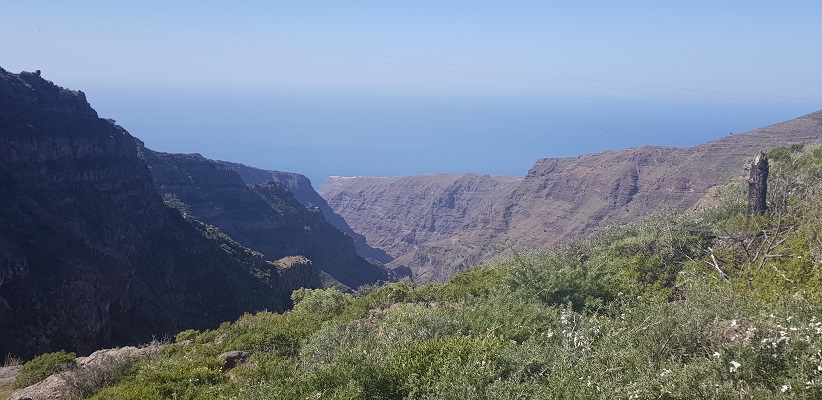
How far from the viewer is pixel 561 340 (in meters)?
8.27

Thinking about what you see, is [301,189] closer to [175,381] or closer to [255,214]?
[255,214]

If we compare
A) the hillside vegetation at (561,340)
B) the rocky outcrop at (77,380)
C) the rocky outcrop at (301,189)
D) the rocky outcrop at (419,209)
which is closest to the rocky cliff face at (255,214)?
the rocky outcrop at (419,209)

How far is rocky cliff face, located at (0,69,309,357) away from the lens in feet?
95.1

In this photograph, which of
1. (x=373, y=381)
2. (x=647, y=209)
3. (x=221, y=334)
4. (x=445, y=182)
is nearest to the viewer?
(x=373, y=381)

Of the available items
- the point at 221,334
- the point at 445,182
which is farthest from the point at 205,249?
the point at 445,182

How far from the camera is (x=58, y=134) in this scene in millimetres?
44562

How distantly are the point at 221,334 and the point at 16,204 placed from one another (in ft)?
99.0

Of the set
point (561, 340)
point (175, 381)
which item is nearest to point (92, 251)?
point (175, 381)

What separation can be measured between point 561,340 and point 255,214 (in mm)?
82418

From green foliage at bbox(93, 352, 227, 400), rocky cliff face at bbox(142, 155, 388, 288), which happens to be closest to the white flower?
green foliage at bbox(93, 352, 227, 400)

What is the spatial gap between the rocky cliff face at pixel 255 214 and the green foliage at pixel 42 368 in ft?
176

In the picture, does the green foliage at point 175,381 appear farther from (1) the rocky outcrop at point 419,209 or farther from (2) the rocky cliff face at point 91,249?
(1) the rocky outcrop at point 419,209

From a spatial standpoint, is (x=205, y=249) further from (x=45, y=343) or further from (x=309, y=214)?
(x=309, y=214)

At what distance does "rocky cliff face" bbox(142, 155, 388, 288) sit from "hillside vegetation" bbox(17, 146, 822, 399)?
54799 mm
